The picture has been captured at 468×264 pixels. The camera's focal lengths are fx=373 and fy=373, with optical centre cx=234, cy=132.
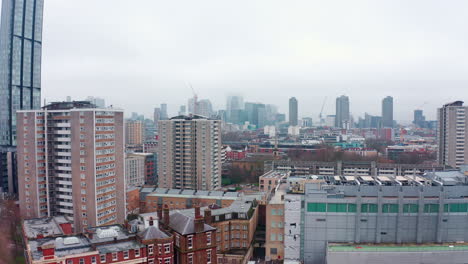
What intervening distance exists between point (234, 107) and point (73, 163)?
133575 millimetres

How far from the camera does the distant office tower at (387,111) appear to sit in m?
132

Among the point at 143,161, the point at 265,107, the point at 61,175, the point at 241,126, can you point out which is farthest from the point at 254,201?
the point at 265,107

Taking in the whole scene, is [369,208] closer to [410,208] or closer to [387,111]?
A: [410,208]

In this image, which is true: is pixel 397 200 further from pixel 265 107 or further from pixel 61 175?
pixel 265 107

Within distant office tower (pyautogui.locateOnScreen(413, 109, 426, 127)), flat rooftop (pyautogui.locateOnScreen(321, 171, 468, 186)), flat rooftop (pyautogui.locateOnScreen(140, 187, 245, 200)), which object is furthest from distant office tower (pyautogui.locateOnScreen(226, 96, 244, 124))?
flat rooftop (pyautogui.locateOnScreen(321, 171, 468, 186))

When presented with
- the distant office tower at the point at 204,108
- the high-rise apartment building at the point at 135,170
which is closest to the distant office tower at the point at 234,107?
the distant office tower at the point at 204,108

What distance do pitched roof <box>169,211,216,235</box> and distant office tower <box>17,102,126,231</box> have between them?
8498 mm

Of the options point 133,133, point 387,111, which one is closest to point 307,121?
point 387,111

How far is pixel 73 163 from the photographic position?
24562 millimetres

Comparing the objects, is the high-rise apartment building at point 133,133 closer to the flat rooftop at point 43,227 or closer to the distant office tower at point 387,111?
the flat rooftop at point 43,227

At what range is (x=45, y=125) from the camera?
84.5 feet

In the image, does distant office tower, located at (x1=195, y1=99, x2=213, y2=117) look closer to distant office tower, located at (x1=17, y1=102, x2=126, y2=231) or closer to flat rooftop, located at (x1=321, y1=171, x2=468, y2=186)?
distant office tower, located at (x1=17, y1=102, x2=126, y2=231)

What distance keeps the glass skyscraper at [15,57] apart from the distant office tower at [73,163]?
70.2 ft

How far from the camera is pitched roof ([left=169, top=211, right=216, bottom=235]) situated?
16753mm
